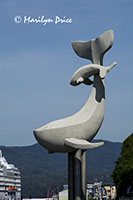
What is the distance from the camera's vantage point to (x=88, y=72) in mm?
24172

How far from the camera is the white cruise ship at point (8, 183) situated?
109631mm

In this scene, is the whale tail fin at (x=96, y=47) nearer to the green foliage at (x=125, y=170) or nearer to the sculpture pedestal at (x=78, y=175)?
the sculpture pedestal at (x=78, y=175)

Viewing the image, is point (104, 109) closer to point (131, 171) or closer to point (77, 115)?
point (77, 115)

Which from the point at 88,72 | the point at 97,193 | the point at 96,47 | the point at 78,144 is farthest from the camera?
the point at 97,193

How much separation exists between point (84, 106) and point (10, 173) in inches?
3748

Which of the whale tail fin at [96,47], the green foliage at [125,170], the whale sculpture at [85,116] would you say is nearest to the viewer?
the whale sculpture at [85,116]

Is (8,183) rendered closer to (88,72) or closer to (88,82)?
(88,82)

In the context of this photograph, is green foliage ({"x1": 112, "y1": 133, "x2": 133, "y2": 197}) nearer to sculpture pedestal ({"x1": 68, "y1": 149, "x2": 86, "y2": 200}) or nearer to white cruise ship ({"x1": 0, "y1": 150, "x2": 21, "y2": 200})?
sculpture pedestal ({"x1": 68, "y1": 149, "x2": 86, "y2": 200})

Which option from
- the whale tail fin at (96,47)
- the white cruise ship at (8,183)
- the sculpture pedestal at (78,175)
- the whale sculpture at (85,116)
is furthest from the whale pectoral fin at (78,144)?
the white cruise ship at (8,183)

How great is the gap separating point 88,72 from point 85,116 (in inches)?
85.2

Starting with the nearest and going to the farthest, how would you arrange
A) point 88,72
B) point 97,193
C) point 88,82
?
1. point 88,72
2. point 88,82
3. point 97,193

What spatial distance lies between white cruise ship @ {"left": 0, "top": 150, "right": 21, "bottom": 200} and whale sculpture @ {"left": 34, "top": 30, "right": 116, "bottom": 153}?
84.9 metres

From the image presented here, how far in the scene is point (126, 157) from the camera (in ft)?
162

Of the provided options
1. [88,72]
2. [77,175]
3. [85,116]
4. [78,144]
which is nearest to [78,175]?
[77,175]
